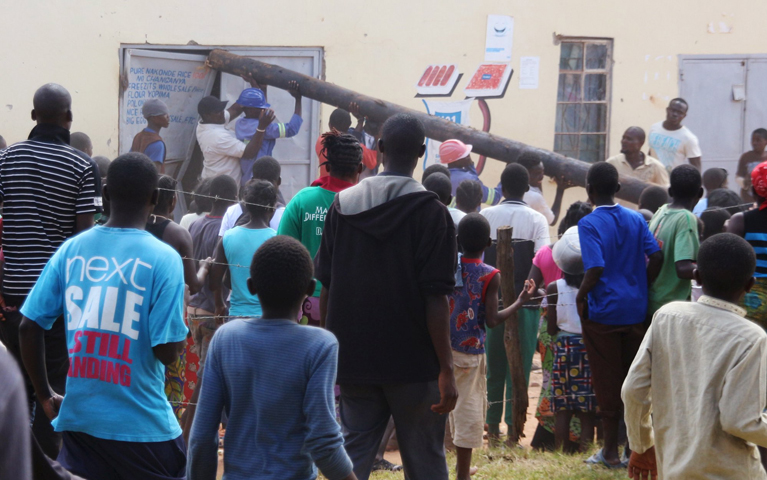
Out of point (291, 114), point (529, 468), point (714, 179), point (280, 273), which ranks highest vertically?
point (291, 114)

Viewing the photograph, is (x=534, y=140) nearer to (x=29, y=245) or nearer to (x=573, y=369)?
(x=573, y=369)

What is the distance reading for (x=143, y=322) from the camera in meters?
2.79

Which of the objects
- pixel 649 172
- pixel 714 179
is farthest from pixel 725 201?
pixel 649 172

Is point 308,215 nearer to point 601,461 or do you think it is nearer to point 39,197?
point 39,197

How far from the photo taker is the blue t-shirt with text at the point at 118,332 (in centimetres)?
275

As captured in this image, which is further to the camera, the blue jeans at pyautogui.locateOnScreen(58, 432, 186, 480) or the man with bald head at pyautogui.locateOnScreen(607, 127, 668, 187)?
the man with bald head at pyautogui.locateOnScreen(607, 127, 668, 187)

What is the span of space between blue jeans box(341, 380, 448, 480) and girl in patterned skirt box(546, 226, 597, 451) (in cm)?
204

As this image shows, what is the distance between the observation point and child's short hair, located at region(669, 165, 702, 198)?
466cm

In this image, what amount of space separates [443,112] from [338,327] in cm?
706

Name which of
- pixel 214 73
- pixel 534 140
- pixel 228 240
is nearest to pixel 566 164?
pixel 534 140

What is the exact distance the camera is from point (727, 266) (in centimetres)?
300

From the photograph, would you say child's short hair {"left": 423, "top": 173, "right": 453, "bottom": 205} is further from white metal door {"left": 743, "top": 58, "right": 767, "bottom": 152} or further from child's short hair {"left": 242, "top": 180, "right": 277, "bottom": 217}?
white metal door {"left": 743, "top": 58, "right": 767, "bottom": 152}

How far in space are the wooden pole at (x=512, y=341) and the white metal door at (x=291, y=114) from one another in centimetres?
513

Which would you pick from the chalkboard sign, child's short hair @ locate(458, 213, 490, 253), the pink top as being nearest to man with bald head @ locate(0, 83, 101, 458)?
child's short hair @ locate(458, 213, 490, 253)
